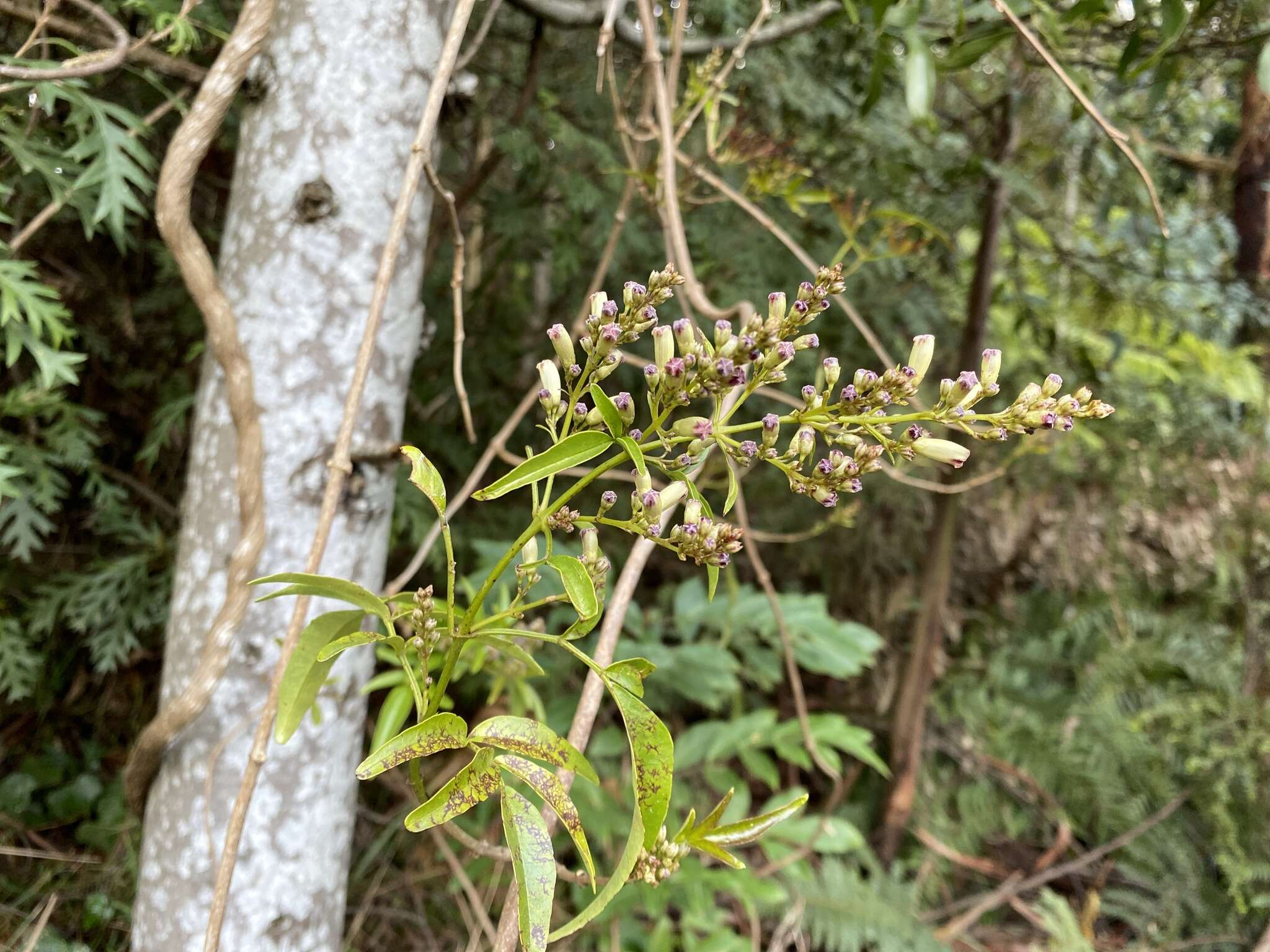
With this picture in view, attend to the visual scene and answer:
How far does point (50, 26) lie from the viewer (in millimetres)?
828

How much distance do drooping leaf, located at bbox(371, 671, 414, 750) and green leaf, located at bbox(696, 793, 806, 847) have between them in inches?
18.6

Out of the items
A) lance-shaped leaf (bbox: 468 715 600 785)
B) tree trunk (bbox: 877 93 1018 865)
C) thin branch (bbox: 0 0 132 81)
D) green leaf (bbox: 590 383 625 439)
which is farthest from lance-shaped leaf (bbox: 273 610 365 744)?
tree trunk (bbox: 877 93 1018 865)

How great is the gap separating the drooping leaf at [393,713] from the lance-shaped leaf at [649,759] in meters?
0.53

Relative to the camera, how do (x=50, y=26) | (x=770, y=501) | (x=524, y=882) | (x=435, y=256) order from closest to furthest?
(x=524, y=882), (x=50, y=26), (x=435, y=256), (x=770, y=501)

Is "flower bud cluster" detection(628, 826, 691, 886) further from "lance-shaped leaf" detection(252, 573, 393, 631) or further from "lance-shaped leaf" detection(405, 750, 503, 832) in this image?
"lance-shaped leaf" detection(252, 573, 393, 631)

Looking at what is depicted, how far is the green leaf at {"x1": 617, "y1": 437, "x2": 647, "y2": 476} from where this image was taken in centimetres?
37

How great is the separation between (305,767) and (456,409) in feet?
2.87

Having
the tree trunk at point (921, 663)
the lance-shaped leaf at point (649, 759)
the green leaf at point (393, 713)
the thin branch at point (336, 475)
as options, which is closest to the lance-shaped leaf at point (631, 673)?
the lance-shaped leaf at point (649, 759)

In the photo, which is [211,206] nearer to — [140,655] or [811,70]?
[140,655]

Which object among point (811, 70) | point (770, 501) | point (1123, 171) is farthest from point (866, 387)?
point (1123, 171)

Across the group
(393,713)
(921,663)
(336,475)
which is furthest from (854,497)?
(336,475)

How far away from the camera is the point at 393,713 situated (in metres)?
0.88

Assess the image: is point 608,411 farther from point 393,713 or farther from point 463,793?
point 393,713

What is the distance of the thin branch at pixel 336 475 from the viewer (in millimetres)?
566
